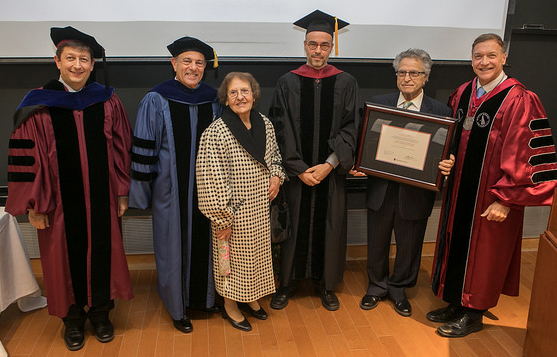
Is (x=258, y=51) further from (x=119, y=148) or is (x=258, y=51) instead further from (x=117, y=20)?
(x=119, y=148)

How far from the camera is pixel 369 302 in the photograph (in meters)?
3.04

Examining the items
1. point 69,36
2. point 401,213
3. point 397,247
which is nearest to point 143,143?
point 69,36

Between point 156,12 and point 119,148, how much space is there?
1.08 m

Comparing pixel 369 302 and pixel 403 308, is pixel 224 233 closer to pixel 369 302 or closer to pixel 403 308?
pixel 369 302

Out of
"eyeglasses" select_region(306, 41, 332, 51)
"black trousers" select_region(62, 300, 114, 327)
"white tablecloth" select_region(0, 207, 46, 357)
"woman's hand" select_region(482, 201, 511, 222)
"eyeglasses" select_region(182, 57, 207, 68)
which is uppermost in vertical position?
"eyeglasses" select_region(306, 41, 332, 51)

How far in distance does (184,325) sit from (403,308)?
1427 millimetres

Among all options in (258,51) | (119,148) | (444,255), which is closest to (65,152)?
(119,148)

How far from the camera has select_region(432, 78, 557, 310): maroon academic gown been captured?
2396mm

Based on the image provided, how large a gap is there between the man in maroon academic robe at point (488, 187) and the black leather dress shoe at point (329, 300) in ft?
2.02

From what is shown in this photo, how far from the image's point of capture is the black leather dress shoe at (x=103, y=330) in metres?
2.67

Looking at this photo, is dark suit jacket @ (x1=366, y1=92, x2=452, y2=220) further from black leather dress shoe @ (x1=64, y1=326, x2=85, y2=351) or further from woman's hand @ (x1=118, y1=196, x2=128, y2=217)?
black leather dress shoe @ (x1=64, y1=326, x2=85, y2=351)

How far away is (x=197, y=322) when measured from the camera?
9.42ft

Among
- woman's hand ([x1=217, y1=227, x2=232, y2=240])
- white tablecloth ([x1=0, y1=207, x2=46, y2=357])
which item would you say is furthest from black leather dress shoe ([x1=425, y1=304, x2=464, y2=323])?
white tablecloth ([x1=0, y1=207, x2=46, y2=357])

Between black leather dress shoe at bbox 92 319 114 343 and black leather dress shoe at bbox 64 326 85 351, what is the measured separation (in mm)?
81
